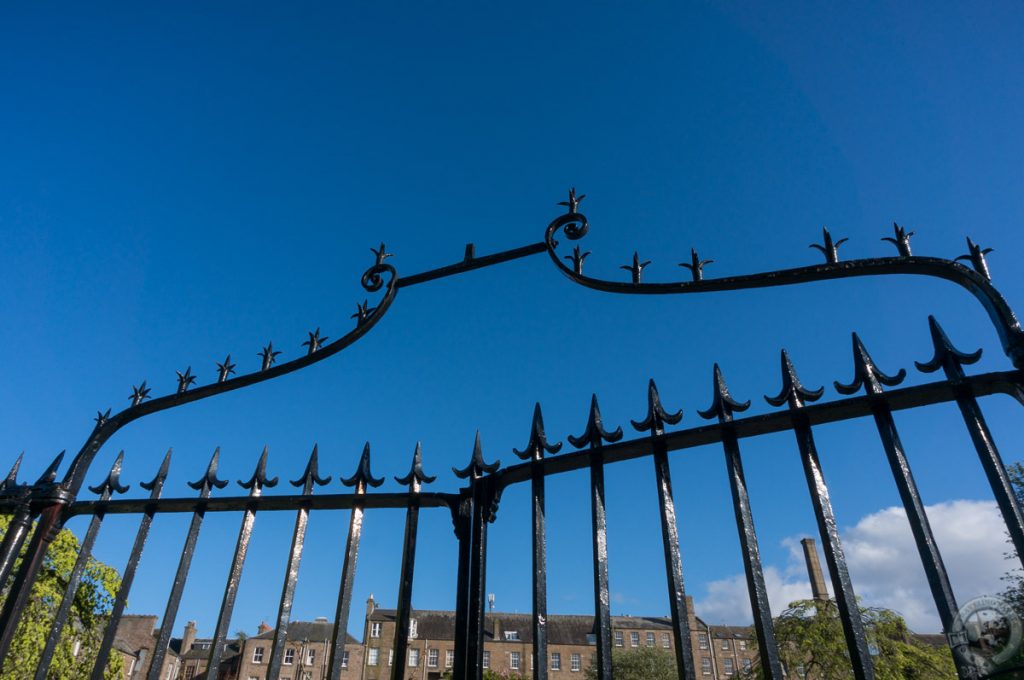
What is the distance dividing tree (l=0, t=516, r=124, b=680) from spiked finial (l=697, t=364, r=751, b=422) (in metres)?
10.5

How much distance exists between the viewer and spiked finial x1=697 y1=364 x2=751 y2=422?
2.91 m

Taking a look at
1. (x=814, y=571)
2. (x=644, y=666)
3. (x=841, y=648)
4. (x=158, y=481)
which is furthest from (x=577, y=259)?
(x=644, y=666)

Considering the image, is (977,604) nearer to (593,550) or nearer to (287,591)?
(593,550)

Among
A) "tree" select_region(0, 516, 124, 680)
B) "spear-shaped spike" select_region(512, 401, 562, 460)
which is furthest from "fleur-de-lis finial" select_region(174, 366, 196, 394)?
"tree" select_region(0, 516, 124, 680)

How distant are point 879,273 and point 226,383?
4.20 meters

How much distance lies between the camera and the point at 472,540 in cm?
334

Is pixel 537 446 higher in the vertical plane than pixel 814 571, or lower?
lower

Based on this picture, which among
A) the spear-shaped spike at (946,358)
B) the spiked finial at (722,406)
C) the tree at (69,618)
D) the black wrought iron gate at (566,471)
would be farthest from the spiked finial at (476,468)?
the tree at (69,618)

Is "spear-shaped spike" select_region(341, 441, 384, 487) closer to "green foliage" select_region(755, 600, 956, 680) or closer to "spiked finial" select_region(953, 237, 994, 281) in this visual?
"spiked finial" select_region(953, 237, 994, 281)

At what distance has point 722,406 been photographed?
9.64 feet

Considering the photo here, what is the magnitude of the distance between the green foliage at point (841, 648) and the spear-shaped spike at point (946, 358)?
63.8 feet

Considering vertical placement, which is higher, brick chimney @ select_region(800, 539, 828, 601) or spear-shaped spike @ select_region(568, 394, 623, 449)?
brick chimney @ select_region(800, 539, 828, 601)

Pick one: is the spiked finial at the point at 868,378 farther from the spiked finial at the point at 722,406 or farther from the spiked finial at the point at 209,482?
the spiked finial at the point at 209,482

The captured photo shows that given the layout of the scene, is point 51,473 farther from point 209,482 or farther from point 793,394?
point 793,394
